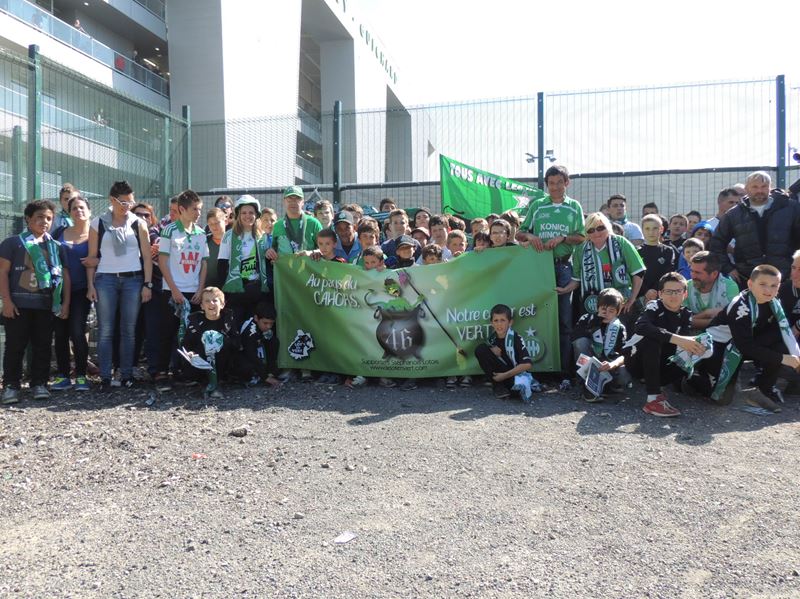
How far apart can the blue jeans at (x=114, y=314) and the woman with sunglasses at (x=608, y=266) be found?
444 centimetres

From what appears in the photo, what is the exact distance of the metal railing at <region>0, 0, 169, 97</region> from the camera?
20.6 meters

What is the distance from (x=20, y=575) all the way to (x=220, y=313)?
377 centimetres

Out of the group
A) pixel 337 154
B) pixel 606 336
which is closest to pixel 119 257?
pixel 606 336

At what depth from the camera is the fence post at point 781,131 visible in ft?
30.2

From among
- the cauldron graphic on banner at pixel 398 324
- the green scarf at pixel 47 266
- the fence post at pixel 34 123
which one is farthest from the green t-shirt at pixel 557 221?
the fence post at pixel 34 123

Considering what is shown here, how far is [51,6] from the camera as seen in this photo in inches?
909

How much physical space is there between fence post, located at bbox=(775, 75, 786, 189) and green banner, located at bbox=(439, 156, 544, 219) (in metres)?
3.39

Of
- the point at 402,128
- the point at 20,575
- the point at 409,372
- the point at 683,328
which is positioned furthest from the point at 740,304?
the point at 402,128

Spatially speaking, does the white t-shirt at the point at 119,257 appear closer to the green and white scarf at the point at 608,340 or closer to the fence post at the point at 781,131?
the green and white scarf at the point at 608,340

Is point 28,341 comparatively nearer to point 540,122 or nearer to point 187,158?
point 187,158

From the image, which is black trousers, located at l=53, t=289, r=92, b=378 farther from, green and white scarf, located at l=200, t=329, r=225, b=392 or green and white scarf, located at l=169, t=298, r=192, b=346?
green and white scarf, located at l=200, t=329, r=225, b=392

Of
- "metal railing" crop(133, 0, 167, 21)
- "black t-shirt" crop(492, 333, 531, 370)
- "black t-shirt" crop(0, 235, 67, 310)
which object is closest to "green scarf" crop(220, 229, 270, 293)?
"black t-shirt" crop(0, 235, 67, 310)

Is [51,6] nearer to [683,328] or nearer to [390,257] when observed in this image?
[390,257]

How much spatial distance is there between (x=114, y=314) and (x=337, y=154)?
5374 mm
